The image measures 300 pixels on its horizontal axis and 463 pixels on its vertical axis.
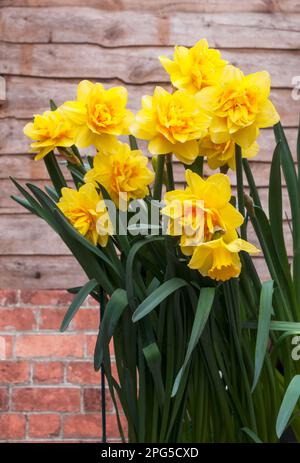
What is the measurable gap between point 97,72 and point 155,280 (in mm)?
1649

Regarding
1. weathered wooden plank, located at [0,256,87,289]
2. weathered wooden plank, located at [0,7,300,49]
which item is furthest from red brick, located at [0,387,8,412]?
weathered wooden plank, located at [0,7,300,49]

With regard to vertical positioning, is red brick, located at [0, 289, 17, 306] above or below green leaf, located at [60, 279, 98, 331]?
above

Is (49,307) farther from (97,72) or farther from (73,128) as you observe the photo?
(73,128)

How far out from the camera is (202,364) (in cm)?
73

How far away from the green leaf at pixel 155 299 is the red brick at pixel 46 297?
161 centimetres

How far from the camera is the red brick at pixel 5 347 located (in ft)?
7.39

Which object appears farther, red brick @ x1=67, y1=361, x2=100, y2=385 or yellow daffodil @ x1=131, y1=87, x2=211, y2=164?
red brick @ x1=67, y1=361, x2=100, y2=385

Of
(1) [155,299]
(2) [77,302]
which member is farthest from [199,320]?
(2) [77,302]

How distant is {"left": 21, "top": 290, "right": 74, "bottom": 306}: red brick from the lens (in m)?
2.26

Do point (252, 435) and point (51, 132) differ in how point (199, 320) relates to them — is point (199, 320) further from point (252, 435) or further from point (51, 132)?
point (51, 132)

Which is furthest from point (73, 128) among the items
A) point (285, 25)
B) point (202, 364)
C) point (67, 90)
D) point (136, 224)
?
point (285, 25)

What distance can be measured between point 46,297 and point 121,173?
1586mm

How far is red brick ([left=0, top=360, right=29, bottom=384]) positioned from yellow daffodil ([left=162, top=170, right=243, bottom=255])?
1695 millimetres

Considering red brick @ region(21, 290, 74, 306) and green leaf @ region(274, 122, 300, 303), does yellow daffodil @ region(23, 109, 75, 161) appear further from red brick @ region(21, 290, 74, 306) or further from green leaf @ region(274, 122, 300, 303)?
red brick @ region(21, 290, 74, 306)
